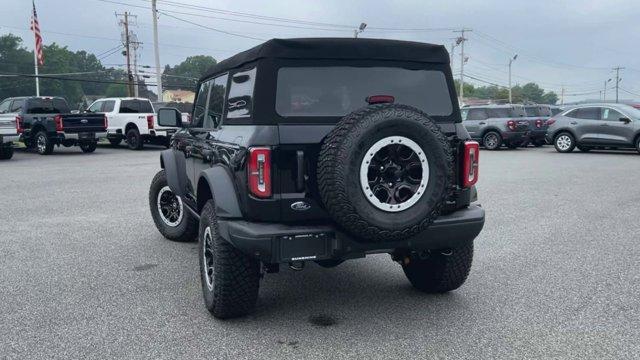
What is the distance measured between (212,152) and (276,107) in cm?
90

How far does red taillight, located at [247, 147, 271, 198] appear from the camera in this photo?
350 cm

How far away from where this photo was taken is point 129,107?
21.8 meters

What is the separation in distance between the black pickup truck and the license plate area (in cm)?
1744

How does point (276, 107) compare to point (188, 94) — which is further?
point (188, 94)

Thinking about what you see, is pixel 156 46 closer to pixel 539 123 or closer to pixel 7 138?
pixel 7 138

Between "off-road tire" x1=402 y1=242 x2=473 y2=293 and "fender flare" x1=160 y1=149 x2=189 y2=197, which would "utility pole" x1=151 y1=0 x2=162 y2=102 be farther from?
"off-road tire" x1=402 y1=242 x2=473 y2=293

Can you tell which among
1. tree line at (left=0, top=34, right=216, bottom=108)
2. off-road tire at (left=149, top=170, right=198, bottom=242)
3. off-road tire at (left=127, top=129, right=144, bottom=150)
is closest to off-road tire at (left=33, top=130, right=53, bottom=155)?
off-road tire at (left=127, top=129, right=144, bottom=150)

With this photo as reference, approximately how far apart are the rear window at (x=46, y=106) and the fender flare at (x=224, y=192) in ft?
58.6

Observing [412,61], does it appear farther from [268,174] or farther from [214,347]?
[214,347]

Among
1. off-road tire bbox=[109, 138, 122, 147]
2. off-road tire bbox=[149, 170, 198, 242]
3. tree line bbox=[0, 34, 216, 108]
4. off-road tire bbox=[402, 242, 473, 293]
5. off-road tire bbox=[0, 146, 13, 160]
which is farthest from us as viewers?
tree line bbox=[0, 34, 216, 108]

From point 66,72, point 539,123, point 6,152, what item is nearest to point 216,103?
point 6,152

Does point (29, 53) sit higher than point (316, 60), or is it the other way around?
point (29, 53)

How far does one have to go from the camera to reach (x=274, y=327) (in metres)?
3.98

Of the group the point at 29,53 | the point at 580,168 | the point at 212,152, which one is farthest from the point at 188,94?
the point at 212,152
